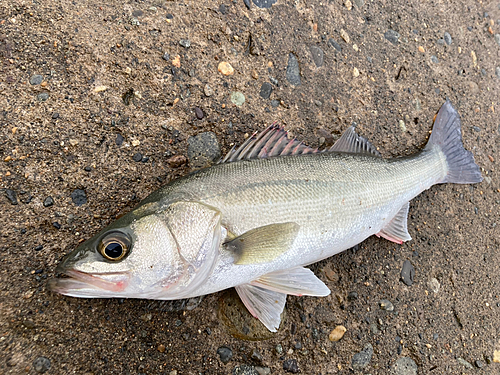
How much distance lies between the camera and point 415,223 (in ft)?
9.37

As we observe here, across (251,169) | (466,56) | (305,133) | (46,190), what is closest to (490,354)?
(305,133)

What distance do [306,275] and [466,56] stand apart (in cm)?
311

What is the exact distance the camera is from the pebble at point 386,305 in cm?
256

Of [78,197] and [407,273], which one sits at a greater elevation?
[78,197]

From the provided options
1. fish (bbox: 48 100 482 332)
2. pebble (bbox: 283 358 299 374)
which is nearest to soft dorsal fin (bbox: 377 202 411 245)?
fish (bbox: 48 100 482 332)

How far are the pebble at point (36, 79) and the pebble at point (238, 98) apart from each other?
1284 mm

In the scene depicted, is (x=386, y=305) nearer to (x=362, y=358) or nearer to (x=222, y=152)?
(x=362, y=358)

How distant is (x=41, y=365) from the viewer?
1856 mm

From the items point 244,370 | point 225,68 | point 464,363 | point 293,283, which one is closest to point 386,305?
point 464,363

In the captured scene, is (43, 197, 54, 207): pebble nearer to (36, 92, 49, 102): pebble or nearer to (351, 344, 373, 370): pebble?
(36, 92, 49, 102): pebble

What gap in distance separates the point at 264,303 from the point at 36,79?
208 cm

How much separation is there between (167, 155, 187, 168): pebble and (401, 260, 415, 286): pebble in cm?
203

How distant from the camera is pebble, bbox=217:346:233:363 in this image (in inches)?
84.4

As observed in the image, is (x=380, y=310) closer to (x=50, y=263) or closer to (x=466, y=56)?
(x=50, y=263)
